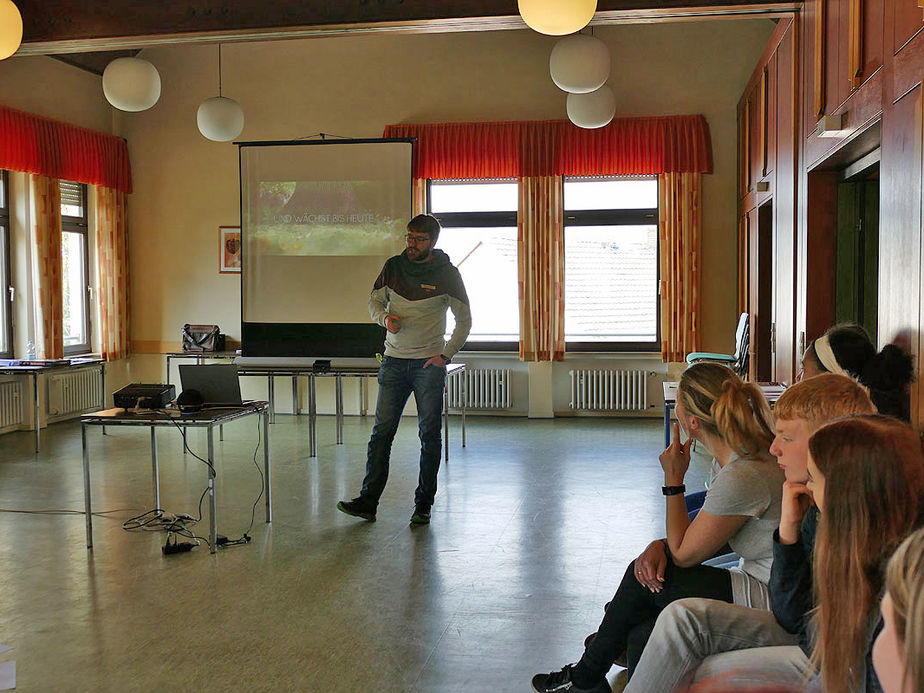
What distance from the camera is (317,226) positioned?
8453 millimetres

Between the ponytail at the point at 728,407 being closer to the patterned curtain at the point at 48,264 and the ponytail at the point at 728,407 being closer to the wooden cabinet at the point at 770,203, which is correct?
the wooden cabinet at the point at 770,203

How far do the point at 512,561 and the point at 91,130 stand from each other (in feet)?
22.6

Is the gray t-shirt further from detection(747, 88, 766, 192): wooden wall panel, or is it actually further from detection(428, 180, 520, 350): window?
detection(428, 180, 520, 350): window

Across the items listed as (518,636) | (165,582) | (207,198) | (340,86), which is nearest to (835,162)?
(518,636)

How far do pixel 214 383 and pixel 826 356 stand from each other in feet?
9.20

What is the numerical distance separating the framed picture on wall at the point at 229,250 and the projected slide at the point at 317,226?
0.84 metres

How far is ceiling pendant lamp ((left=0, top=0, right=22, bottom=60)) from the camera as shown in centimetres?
371

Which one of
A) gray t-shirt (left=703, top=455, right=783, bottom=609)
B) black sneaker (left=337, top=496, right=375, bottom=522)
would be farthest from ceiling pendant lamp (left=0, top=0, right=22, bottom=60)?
gray t-shirt (left=703, top=455, right=783, bottom=609)

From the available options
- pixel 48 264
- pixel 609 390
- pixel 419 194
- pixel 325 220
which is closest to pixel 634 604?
pixel 609 390

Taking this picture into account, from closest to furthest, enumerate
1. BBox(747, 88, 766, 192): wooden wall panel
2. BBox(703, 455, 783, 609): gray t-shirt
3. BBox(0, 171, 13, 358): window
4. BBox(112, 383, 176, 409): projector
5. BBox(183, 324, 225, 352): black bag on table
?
BBox(703, 455, 783, 609): gray t-shirt < BBox(112, 383, 176, 409): projector < BBox(747, 88, 766, 192): wooden wall panel < BBox(0, 171, 13, 358): window < BBox(183, 324, 225, 352): black bag on table

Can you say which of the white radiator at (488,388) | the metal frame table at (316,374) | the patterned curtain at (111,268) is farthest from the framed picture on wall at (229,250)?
the white radiator at (488,388)

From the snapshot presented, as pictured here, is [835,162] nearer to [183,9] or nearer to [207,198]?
[183,9]

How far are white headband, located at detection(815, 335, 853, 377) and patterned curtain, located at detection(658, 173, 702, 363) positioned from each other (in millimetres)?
4967

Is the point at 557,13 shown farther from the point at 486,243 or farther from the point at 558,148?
the point at 486,243
